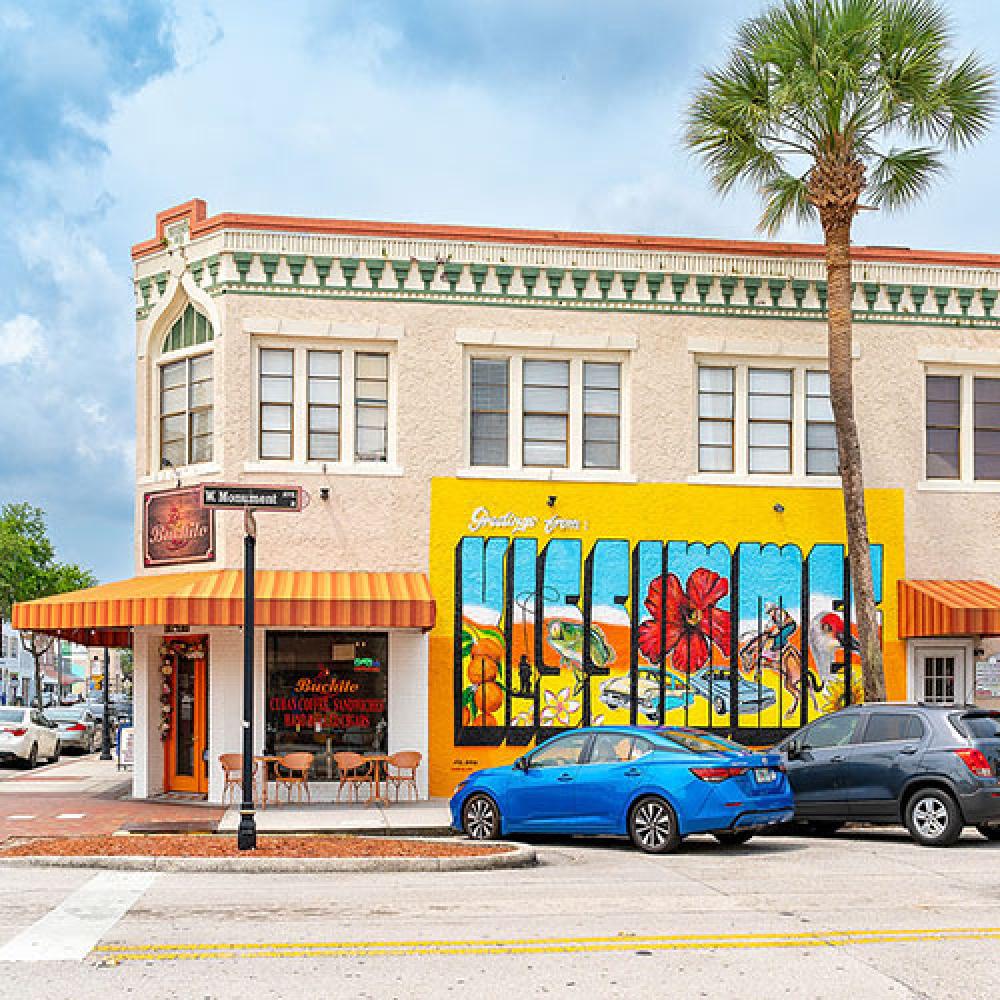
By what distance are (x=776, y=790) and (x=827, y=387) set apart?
32.3ft

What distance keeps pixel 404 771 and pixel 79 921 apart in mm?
11168

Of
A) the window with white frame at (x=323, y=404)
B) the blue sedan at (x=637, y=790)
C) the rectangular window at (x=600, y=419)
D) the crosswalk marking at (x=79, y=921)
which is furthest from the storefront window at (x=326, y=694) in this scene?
the crosswalk marking at (x=79, y=921)

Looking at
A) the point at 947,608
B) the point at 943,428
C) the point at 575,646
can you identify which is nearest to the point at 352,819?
the point at 575,646

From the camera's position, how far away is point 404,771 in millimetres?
21500

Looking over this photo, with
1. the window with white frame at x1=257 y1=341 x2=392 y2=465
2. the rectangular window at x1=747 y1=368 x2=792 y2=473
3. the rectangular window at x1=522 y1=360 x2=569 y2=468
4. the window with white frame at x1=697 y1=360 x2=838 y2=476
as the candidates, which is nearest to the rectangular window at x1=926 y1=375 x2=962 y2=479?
the window with white frame at x1=697 y1=360 x2=838 y2=476

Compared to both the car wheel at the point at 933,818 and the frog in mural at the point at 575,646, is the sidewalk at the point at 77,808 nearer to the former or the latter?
the frog in mural at the point at 575,646

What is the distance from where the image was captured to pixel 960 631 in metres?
22.3

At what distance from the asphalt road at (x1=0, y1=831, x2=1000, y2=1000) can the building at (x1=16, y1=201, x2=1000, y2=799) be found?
7.97 m

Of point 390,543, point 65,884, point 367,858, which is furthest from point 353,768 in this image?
point 65,884

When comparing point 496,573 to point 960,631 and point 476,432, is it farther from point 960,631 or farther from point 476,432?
point 960,631

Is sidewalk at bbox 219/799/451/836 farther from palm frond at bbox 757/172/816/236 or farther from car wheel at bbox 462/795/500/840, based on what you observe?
palm frond at bbox 757/172/816/236

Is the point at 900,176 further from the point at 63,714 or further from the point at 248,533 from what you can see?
the point at 63,714

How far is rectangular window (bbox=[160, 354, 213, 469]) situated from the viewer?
2223 cm

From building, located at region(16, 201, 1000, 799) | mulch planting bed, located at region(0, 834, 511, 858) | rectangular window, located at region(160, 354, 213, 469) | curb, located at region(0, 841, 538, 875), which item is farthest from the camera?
rectangular window, located at region(160, 354, 213, 469)
